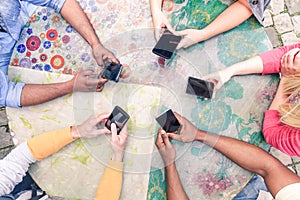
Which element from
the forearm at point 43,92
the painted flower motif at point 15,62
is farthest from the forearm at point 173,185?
the painted flower motif at point 15,62

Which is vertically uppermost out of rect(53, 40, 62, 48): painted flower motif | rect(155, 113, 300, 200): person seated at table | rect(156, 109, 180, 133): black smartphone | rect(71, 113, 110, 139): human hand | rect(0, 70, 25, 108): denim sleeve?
rect(53, 40, 62, 48): painted flower motif

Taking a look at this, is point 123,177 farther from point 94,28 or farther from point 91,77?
point 94,28

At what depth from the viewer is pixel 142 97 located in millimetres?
1779

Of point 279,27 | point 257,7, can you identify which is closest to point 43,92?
point 257,7

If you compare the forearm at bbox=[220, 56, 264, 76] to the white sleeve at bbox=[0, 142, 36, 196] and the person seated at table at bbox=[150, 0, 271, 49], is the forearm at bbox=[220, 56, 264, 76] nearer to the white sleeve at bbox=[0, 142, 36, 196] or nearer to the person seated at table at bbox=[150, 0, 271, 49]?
the person seated at table at bbox=[150, 0, 271, 49]

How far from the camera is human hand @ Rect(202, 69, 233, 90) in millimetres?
1750

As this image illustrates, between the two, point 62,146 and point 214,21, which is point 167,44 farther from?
point 62,146

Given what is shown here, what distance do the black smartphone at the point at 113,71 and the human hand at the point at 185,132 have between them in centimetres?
32

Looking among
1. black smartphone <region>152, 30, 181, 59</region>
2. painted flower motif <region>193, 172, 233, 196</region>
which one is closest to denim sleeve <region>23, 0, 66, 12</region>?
black smartphone <region>152, 30, 181, 59</region>

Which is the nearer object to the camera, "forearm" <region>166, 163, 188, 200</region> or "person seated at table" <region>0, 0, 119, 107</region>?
"forearm" <region>166, 163, 188, 200</region>

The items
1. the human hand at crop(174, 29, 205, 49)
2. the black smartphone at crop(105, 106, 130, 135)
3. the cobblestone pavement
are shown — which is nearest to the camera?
the black smartphone at crop(105, 106, 130, 135)

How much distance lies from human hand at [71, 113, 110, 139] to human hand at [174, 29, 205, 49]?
47cm

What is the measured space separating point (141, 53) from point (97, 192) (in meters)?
0.67

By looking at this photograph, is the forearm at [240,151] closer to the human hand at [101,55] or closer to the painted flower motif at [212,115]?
the painted flower motif at [212,115]
